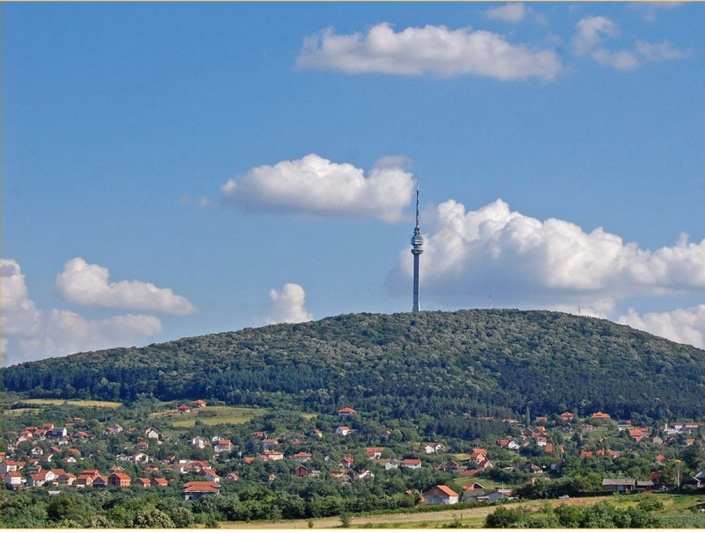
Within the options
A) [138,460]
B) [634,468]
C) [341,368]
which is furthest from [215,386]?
[634,468]

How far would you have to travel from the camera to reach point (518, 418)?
152625 millimetres

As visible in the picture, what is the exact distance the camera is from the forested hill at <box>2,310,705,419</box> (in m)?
159

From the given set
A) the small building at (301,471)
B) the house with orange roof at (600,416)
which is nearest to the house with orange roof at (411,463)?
the small building at (301,471)

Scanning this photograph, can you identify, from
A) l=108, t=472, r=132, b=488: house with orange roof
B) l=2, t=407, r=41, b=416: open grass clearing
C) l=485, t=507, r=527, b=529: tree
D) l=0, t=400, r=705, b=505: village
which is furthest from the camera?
l=2, t=407, r=41, b=416: open grass clearing

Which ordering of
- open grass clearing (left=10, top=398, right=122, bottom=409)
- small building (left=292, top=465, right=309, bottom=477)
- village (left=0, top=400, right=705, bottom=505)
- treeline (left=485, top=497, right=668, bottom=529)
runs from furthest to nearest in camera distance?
open grass clearing (left=10, top=398, right=122, bottom=409) → small building (left=292, top=465, right=309, bottom=477) → village (left=0, top=400, right=705, bottom=505) → treeline (left=485, top=497, right=668, bottom=529)

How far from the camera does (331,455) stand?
12462cm

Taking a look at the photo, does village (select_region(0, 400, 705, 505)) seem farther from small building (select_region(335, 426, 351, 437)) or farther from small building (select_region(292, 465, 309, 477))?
small building (select_region(335, 426, 351, 437))

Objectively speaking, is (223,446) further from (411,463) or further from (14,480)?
(14,480)

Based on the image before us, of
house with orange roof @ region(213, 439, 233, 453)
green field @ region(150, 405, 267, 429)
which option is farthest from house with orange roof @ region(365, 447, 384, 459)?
green field @ region(150, 405, 267, 429)

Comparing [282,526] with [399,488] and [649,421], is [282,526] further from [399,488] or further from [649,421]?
[649,421]

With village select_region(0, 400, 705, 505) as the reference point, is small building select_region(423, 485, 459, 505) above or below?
below

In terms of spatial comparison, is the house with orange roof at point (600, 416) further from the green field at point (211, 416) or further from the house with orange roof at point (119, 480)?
the house with orange roof at point (119, 480)

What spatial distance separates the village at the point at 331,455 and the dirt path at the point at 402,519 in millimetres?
12056

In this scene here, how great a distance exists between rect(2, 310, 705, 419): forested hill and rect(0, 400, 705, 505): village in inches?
306
